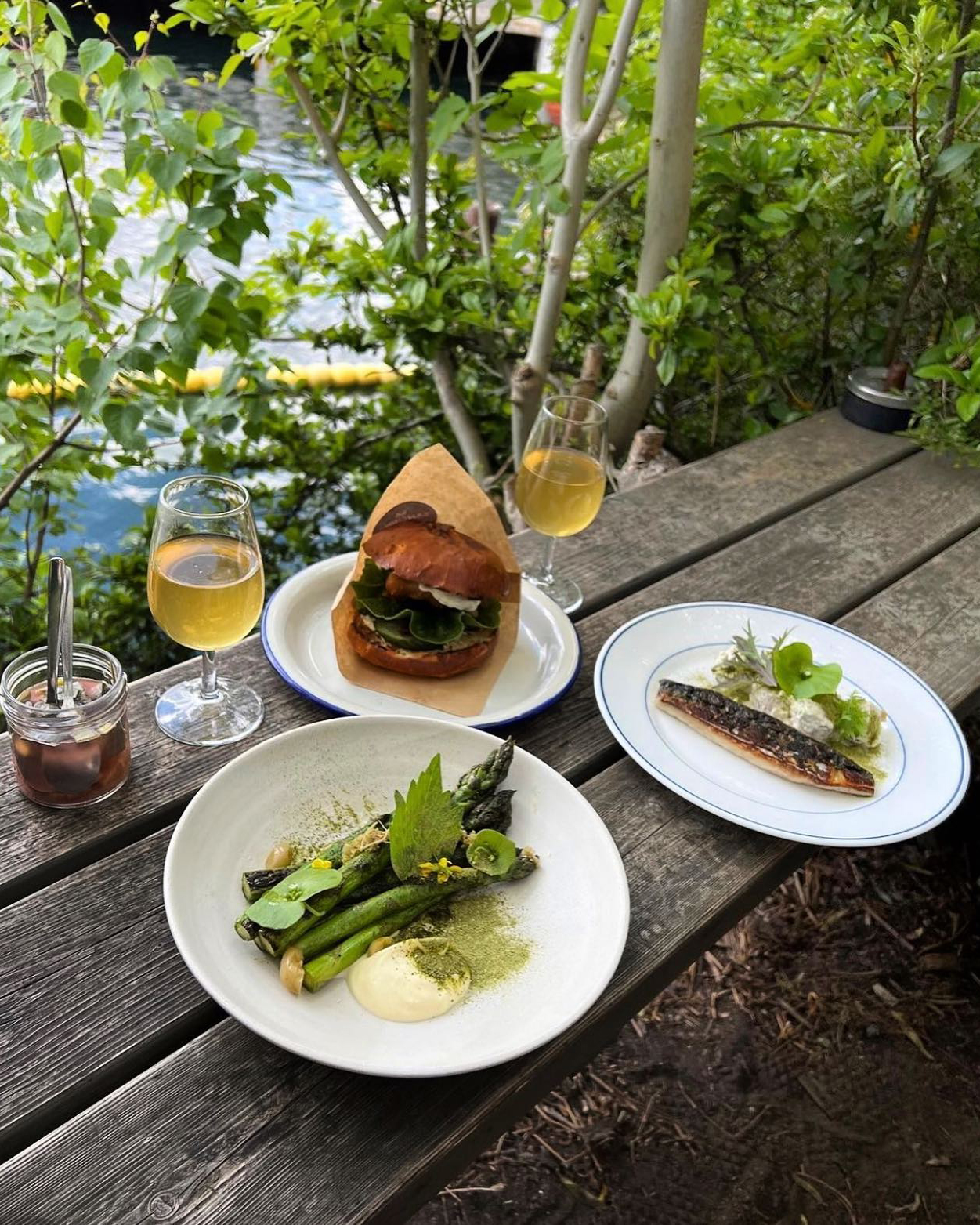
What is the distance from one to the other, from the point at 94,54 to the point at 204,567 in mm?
1127

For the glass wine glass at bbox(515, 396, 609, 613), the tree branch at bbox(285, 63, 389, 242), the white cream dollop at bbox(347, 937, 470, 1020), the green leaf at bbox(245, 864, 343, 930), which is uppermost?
the tree branch at bbox(285, 63, 389, 242)

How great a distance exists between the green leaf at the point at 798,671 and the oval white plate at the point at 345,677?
0.29 meters

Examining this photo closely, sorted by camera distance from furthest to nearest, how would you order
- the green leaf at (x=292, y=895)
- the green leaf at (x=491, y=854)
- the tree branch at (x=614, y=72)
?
1. the tree branch at (x=614, y=72)
2. the green leaf at (x=491, y=854)
3. the green leaf at (x=292, y=895)

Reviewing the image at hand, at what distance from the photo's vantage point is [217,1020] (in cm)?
96

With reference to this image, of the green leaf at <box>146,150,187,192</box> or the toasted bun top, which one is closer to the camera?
the toasted bun top

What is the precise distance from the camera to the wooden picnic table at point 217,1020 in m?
0.83

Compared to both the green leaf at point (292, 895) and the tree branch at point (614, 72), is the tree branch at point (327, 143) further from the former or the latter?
the green leaf at point (292, 895)

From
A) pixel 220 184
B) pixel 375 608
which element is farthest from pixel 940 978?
pixel 220 184

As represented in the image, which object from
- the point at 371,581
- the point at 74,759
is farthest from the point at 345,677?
the point at 74,759

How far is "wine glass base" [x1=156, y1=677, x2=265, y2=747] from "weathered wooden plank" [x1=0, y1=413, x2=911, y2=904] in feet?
0.05

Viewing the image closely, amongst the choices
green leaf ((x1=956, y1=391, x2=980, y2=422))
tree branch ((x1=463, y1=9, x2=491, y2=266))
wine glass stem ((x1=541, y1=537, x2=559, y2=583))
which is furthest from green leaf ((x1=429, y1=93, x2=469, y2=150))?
green leaf ((x1=956, y1=391, x2=980, y2=422))

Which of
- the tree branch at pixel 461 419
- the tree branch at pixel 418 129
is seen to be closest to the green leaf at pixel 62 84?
the tree branch at pixel 418 129

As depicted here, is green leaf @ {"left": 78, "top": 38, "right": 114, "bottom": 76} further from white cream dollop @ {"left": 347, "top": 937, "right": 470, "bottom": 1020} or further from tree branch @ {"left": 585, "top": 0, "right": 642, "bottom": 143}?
white cream dollop @ {"left": 347, "top": 937, "right": 470, "bottom": 1020}

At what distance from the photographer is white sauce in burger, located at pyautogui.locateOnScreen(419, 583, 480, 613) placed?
1.41m
